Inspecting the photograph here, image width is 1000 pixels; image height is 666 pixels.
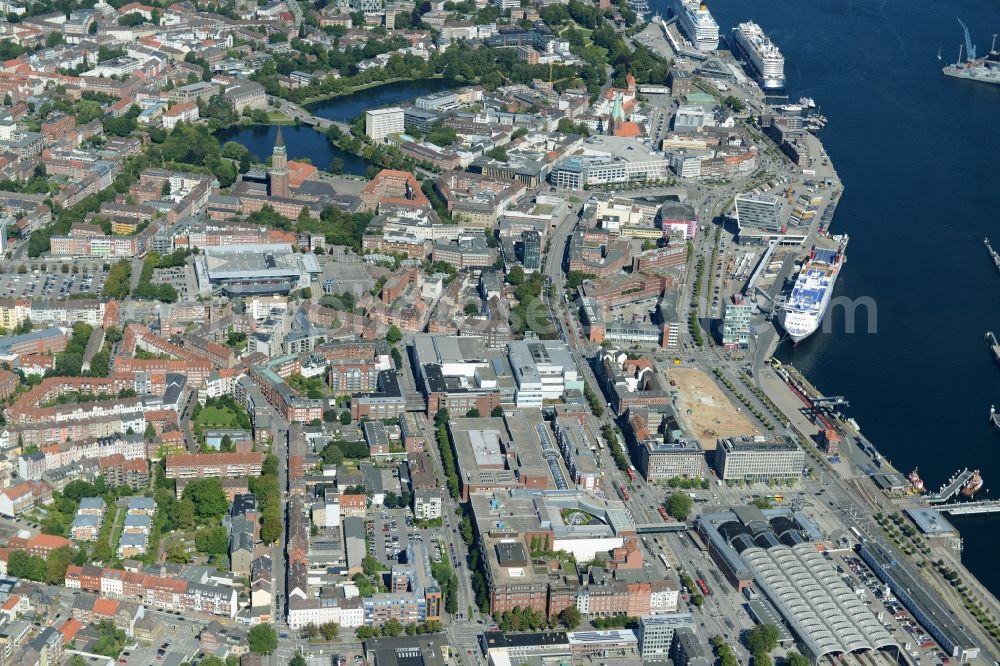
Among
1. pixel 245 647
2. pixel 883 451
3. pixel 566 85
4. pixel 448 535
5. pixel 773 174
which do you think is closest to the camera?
pixel 245 647

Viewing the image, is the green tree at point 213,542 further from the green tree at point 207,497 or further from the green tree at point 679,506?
the green tree at point 679,506

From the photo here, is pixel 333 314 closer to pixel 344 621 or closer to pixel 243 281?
pixel 243 281

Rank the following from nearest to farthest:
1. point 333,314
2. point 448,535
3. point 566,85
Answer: point 448,535
point 333,314
point 566,85

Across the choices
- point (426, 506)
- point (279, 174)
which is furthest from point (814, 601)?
point (279, 174)

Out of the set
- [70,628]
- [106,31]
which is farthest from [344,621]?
[106,31]

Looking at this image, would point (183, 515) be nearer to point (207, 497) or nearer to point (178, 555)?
point (207, 497)

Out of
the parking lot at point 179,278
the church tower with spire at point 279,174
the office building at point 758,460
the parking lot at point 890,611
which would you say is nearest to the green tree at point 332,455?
Answer: the office building at point 758,460

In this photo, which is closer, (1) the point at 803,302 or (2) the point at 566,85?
(1) the point at 803,302
